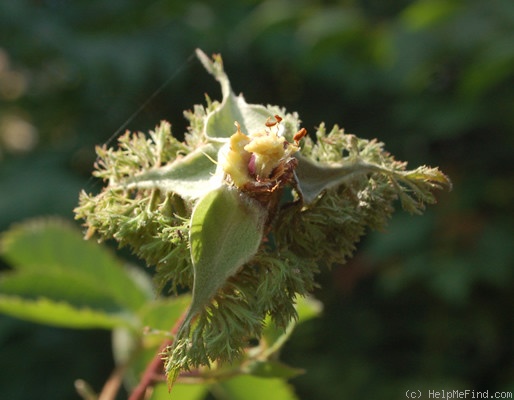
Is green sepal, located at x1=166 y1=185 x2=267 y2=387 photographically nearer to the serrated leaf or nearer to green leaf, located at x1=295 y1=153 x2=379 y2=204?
green leaf, located at x1=295 y1=153 x2=379 y2=204

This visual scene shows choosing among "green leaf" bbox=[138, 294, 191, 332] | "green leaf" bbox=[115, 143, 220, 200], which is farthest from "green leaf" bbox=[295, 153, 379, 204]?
"green leaf" bbox=[138, 294, 191, 332]

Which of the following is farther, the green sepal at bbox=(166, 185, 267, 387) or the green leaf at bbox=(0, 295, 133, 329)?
the green leaf at bbox=(0, 295, 133, 329)

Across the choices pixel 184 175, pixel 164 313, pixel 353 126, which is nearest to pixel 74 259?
pixel 164 313

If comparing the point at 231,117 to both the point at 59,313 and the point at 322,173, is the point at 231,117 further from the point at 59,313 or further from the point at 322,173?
the point at 59,313

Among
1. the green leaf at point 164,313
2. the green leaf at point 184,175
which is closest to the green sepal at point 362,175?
the green leaf at point 184,175

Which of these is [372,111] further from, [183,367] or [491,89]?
[183,367]

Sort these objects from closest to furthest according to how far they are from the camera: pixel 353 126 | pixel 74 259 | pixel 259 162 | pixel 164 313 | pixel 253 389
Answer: pixel 259 162 < pixel 164 313 < pixel 253 389 < pixel 74 259 < pixel 353 126

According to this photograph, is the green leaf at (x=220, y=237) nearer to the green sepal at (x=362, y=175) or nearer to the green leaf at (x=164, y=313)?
the green sepal at (x=362, y=175)
